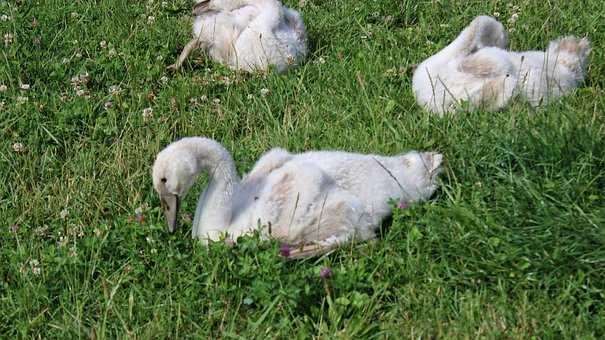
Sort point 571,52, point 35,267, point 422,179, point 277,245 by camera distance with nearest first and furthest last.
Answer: point 277,245 → point 35,267 → point 422,179 → point 571,52

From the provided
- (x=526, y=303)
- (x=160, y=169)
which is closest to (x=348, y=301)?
(x=526, y=303)

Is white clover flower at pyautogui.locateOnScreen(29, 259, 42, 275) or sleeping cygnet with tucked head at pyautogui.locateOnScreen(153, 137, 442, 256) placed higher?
sleeping cygnet with tucked head at pyautogui.locateOnScreen(153, 137, 442, 256)

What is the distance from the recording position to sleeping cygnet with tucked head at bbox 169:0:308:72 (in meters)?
6.84

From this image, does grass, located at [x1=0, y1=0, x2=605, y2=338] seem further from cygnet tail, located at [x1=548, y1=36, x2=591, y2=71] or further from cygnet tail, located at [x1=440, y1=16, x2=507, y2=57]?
cygnet tail, located at [x1=440, y1=16, x2=507, y2=57]

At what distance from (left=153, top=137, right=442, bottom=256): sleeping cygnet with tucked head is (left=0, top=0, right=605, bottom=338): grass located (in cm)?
12

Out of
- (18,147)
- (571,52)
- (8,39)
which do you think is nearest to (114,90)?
(18,147)

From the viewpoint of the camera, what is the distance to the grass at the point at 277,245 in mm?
4211

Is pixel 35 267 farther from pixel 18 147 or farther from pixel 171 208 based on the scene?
pixel 18 147

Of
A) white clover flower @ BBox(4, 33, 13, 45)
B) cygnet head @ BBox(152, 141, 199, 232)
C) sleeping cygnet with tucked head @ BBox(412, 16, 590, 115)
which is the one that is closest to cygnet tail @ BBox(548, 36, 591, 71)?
sleeping cygnet with tucked head @ BBox(412, 16, 590, 115)

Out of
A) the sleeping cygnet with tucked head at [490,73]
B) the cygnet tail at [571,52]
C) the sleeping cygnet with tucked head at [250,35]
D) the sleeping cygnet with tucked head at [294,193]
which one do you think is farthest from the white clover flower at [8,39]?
the cygnet tail at [571,52]

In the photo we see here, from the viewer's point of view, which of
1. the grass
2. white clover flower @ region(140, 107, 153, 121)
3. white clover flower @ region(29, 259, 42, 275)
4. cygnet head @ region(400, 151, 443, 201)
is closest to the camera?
the grass

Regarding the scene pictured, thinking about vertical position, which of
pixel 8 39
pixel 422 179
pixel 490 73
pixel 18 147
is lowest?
pixel 18 147

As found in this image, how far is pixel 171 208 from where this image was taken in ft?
15.8

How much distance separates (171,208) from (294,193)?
2.00 feet
